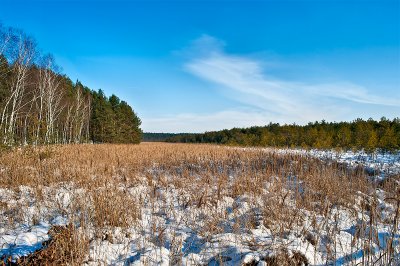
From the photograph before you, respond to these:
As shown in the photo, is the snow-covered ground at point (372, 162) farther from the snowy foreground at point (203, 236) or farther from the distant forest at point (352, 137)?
the distant forest at point (352, 137)

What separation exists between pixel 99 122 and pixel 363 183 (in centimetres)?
3492

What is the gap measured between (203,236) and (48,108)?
59.3 feet

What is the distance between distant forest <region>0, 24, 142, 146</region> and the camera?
1276 cm

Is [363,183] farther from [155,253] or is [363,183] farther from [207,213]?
[155,253]

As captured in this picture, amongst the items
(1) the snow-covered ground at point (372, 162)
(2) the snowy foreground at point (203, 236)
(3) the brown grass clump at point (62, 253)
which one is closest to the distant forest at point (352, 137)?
(1) the snow-covered ground at point (372, 162)

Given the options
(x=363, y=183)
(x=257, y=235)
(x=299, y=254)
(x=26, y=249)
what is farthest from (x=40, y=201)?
(x=363, y=183)

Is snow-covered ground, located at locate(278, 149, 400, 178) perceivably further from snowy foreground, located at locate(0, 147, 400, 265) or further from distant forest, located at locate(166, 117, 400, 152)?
distant forest, located at locate(166, 117, 400, 152)

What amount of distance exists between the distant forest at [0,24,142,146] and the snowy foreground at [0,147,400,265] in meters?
5.22

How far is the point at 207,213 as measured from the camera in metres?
3.87

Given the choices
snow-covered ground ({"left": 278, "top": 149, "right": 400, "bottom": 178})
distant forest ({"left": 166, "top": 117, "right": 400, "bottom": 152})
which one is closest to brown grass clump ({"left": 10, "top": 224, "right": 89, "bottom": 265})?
snow-covered ground ({"left": 278, "top": 149, "right": 400, "bottom": 178})

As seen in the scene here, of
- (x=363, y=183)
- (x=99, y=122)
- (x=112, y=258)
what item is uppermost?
(x=99, y=122)

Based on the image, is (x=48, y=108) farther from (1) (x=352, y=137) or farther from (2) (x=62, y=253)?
(1) (x=352, y=137)

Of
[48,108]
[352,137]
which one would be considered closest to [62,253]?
[48,108]

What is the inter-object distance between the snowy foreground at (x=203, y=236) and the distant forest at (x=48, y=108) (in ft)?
17.1
